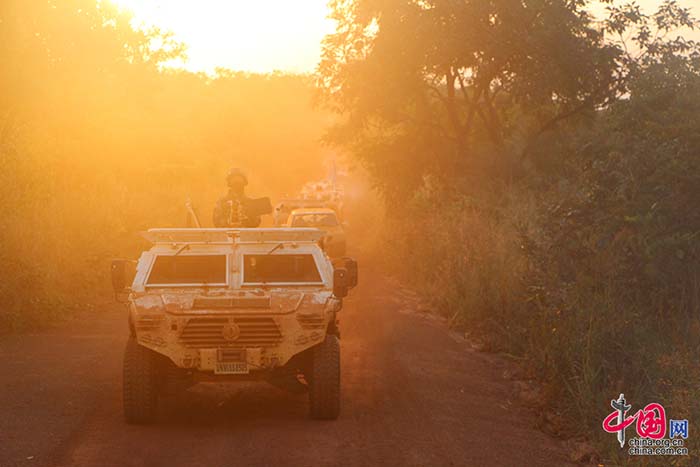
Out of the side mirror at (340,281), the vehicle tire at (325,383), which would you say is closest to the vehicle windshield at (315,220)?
the side mirror at (340,281)

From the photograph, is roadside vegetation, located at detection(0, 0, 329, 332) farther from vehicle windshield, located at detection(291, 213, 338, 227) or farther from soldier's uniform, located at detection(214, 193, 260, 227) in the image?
soldier's uniform, located at detection(214, 193, 260, 227)

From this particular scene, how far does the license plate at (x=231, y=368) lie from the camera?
8.38 metres

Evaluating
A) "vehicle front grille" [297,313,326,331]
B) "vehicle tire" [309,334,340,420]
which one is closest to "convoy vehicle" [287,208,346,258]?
"vehicle tire" [309,334,340,420]

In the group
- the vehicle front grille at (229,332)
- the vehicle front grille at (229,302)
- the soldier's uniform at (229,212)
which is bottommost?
the vehicle front grille at (229,332)

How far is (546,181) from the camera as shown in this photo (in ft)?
81.2

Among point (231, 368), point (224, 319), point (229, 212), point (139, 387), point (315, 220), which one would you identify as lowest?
point (139, 387)

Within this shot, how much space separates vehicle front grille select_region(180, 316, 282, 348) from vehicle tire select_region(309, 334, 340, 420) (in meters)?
0.45

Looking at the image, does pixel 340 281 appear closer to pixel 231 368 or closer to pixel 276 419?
pixel 231 368

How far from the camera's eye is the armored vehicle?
835cm

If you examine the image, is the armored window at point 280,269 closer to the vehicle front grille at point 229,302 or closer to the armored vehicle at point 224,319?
the armored vehicle at point 224,319

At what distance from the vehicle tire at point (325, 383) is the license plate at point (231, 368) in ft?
2.19

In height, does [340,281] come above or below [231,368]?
above

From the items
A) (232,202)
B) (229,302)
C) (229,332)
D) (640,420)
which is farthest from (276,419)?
(232,202)

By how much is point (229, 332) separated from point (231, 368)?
0.34m
